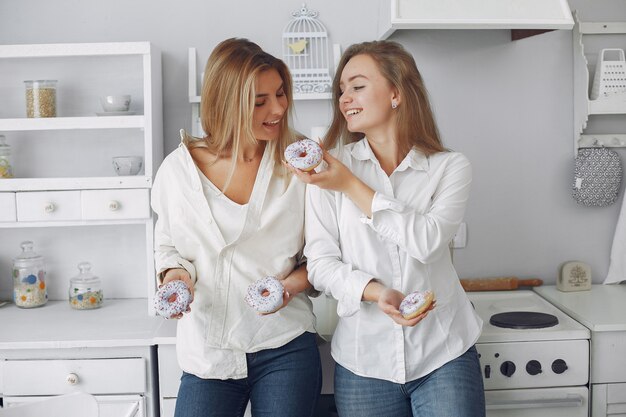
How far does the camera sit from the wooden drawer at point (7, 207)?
7.97 feet

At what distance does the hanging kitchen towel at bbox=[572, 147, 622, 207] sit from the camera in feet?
8.75

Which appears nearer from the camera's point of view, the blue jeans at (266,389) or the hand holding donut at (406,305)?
the hand holding donut at (406,305)

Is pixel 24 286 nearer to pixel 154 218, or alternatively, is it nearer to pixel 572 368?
pixel 154 218

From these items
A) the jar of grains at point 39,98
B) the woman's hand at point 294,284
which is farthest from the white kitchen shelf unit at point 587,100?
the jar of grains at point 39,98

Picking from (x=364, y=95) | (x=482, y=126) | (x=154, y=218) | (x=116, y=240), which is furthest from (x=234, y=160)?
(x=482, y=126)

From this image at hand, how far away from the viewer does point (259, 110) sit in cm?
193

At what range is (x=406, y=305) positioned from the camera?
1.71m

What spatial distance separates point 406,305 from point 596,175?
128 centimetres

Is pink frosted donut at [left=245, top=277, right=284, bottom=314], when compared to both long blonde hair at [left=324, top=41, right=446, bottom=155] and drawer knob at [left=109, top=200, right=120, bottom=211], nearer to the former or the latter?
long blonde hair at [left=324, top=41, right=446, bottom=155]

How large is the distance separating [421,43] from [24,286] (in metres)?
1.59

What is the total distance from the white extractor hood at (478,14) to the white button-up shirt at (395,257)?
0.49m

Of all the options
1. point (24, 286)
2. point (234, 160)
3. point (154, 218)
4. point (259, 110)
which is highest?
point (259, 110)

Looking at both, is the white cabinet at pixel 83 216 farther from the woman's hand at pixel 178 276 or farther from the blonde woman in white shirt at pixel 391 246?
the blonde woman in white shirt at pixel 391 246

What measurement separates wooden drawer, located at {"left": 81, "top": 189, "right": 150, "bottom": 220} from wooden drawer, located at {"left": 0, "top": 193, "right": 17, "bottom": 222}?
225 millimetres
